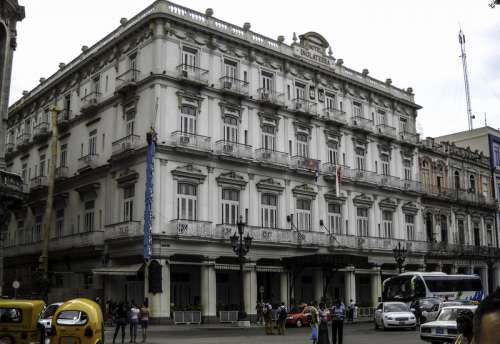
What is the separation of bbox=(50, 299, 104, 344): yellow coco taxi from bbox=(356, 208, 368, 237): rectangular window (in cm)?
3101

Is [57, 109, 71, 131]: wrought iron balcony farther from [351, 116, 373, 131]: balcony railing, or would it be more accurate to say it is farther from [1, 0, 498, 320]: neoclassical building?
[351, 116, 373, 131]: balcony railing

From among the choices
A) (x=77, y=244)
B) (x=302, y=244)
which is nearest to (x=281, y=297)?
(x=302, y=244)

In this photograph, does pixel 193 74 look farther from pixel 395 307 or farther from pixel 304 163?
pixel 395 307

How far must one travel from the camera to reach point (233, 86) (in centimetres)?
3775

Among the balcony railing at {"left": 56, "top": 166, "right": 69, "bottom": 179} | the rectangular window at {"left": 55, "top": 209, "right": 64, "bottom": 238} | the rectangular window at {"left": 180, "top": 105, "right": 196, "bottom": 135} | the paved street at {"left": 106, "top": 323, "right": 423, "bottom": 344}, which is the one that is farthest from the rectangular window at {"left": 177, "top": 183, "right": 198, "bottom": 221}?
the rectangular window at {"left": 55, "top": 209, "right": 64, "bottom": 238}

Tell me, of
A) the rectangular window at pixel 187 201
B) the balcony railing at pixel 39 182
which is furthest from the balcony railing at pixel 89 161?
the rectangular window at pixel 187 201

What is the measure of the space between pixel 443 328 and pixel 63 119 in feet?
106

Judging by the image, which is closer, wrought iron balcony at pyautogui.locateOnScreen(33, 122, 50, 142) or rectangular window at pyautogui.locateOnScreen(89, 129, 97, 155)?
rectangular window at pyautogui.locateOnScreen(89, 129, 97, 155)

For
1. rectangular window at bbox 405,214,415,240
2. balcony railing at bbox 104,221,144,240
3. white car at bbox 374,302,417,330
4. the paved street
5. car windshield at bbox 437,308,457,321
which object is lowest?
the paved street

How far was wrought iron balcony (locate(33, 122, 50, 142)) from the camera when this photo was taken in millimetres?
45072

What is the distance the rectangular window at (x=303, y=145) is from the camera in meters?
41.6

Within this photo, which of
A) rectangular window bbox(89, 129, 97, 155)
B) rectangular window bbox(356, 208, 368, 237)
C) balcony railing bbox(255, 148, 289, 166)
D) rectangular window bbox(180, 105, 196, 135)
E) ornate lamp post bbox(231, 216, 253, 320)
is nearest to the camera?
ornate lamp post bbox(231, 216, 253, 320)

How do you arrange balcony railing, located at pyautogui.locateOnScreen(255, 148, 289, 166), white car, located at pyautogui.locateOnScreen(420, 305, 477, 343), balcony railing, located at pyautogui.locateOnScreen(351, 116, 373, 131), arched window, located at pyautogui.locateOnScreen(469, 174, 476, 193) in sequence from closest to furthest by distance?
white car, located at pyautogui.locateOnScreen(420, 305, 477, 343)
balcony railing, located at pyautogui.locateOnScreen(255, 148, 289, 166)
balcony railing, located at pyautogui.locateOnScreen(351, 116, 373, 131)
arched window, located at pyautogui.locateOnScreen(469, 174, 476, 193)

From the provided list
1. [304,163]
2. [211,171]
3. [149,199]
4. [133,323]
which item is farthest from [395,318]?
[304,163]
